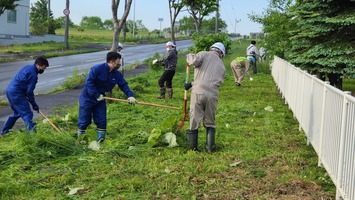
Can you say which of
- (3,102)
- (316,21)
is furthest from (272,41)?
(3,102)

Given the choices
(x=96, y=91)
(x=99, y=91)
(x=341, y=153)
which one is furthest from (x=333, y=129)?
(x=99, y=91)

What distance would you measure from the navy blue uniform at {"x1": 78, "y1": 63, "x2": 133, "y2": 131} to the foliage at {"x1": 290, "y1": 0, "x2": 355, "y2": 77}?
277 inches

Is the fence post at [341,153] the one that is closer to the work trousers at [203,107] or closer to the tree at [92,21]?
the work trousers at [203,107]

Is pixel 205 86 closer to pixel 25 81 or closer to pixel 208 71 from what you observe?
pixel 208 71

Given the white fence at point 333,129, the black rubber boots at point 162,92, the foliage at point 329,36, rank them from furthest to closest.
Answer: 1. the black rubber boots at point 162,92
2. the foliage at point 329,36
3. the white fence at point 333,129

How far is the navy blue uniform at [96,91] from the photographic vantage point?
7.73 m

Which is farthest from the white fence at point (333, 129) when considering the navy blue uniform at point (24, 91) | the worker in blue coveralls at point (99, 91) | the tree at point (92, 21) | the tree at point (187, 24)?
the tree at point (92, 21)

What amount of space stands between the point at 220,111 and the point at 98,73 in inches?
183

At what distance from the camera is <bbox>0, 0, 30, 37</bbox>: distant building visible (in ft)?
153

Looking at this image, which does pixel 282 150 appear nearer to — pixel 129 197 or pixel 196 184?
pixel 196 184

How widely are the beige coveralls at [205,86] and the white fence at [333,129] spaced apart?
157 centimetres

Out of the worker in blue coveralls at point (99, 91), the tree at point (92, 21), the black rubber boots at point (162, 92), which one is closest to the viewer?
the worker in blue coveralls at point (99, 91)

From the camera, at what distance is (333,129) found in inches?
225

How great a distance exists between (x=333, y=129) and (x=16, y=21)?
157ft
